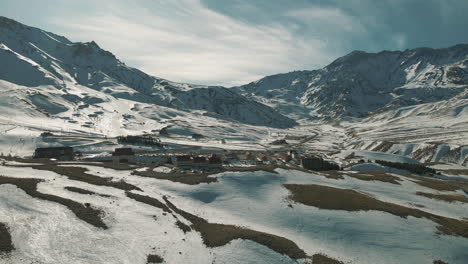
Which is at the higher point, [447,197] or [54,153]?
[447,197]

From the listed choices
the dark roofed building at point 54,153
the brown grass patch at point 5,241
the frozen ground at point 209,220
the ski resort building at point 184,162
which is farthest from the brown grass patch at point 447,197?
the dark roofed building at point 54,153

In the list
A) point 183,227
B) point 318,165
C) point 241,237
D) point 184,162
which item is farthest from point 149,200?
point 318,165

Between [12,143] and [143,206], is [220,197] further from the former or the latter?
[12,143]

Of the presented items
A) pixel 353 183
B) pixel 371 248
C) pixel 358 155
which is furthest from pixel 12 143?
pixel 358 155

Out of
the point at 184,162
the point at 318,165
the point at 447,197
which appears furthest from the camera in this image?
the point at 318,165

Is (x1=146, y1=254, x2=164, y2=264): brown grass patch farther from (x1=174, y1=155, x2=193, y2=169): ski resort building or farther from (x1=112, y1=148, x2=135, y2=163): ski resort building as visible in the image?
(x1=112, y1=148, x2=135, y2=163): ski resort building

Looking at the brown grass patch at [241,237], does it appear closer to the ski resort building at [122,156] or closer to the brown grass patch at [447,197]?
the brown grass patch at [447,197]

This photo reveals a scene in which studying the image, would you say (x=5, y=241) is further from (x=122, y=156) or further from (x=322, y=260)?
(x=122, y=156)

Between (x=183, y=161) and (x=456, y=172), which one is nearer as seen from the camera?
Result: (x=183, y=161)
